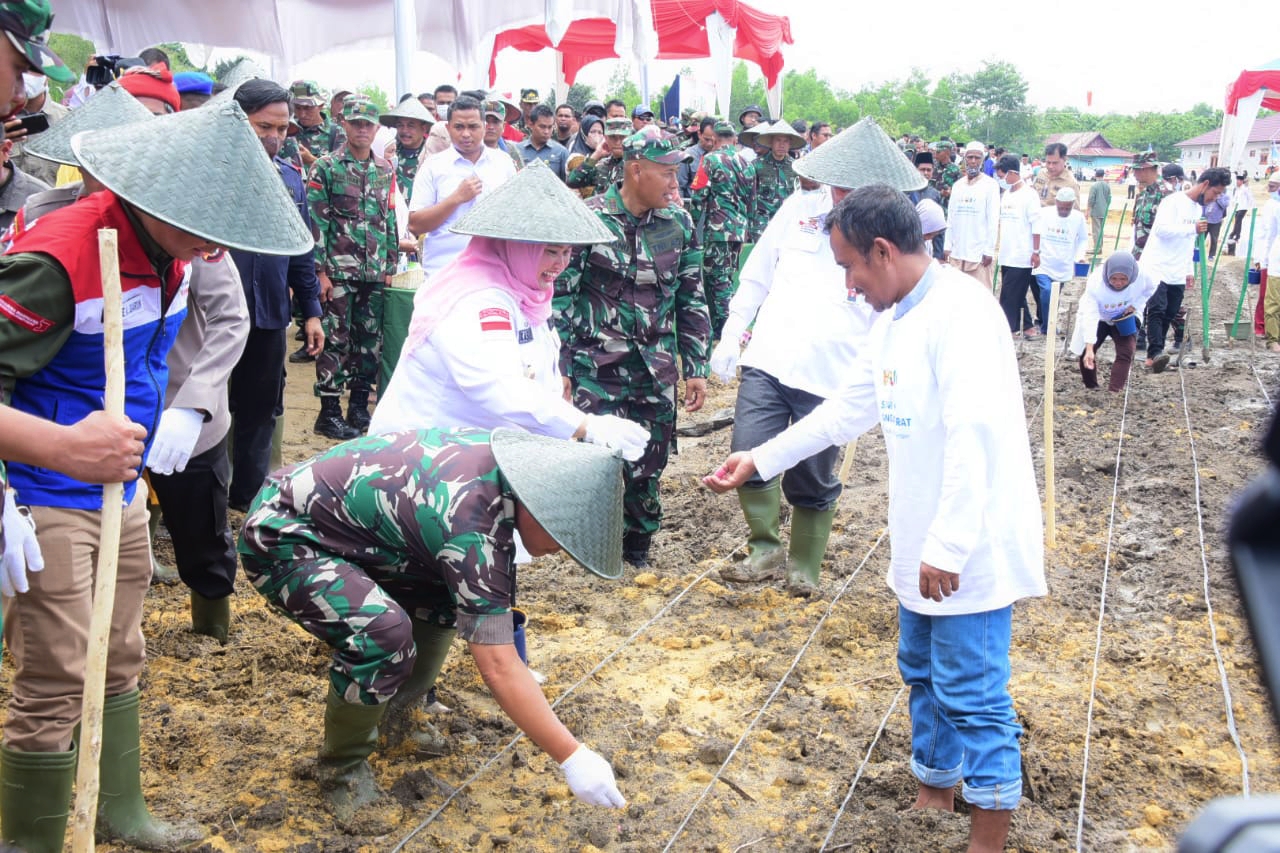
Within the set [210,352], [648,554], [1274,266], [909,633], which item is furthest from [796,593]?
[1274,266]

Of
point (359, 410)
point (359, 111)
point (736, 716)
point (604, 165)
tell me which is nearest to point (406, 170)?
point (604, 165)

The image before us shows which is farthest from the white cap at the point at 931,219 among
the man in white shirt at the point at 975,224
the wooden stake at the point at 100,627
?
the man in white shirt at the point at 975,224

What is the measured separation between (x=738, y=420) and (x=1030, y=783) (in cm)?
205

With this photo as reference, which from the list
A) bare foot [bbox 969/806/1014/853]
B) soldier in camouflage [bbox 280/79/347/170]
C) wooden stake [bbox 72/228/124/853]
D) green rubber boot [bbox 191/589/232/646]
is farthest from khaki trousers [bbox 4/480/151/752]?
soldier in camouflage [bbox 280/79/347/170]

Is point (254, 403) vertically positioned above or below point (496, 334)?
below

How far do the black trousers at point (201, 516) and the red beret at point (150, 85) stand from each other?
1299 millimetres

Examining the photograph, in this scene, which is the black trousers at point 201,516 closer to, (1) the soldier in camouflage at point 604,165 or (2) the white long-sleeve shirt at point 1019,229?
(1) the soldier in camouflage at point 604,165

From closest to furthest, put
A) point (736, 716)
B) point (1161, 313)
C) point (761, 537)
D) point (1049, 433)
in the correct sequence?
1. point (736, 716)
2. point (761, 537)
3. point (1049, 433)
4. point (1161, 313)

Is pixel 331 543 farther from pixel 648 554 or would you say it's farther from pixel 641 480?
pixel 648 554

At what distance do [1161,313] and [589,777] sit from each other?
10613 millimetres

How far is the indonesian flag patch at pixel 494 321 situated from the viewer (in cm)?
336

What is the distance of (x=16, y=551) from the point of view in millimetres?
2148

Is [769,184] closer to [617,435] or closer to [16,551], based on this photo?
[617,435]

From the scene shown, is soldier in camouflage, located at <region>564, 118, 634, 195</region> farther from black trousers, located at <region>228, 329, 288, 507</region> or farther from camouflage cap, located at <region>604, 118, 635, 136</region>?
black trousers, located at <region>228, 329, 288, 507</region>
